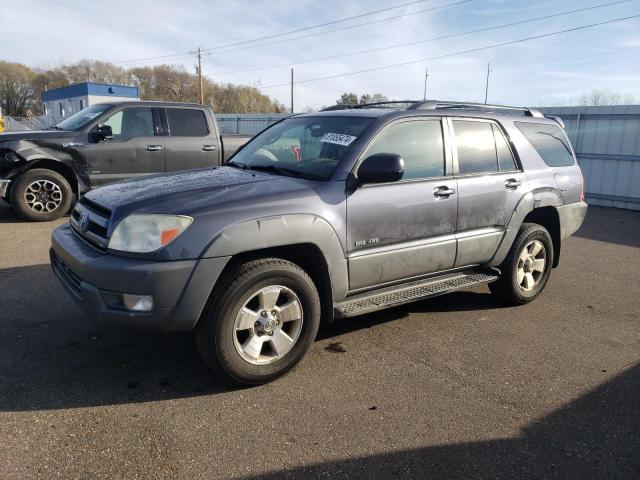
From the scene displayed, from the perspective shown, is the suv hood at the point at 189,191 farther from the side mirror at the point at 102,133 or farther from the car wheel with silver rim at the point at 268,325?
the side mirror at the point at 102,133

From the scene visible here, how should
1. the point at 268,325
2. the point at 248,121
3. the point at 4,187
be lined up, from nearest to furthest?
the point at 268,325 → the point at 4,187 → the point at 248,121

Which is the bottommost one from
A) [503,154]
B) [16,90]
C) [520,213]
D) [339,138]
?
[520,213]

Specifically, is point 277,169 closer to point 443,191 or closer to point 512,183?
point 443,191

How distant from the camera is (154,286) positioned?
289cm

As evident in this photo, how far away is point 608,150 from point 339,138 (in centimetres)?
1074

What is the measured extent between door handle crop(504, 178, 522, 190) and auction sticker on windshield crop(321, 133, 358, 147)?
165cm

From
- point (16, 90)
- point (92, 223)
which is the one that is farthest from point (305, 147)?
point (16, 90)

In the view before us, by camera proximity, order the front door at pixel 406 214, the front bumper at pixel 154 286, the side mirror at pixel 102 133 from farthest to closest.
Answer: the side mirror at pixel 102 133
the front door at pixel 406 214
the front bumper at pixel 154 286

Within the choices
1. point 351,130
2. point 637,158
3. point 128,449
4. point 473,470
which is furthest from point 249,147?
point 637,158

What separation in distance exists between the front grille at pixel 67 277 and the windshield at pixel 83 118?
526 cm

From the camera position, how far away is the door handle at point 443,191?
407cm


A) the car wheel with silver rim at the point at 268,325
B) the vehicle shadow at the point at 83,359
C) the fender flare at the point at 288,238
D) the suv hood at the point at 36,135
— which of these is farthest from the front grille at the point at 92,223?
the suv hood at the point at 36,135

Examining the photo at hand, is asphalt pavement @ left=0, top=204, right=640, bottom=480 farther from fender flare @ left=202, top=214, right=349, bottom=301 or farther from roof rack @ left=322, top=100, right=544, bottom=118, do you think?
roof rack @ left=322, top=100, right=544, bottom=118

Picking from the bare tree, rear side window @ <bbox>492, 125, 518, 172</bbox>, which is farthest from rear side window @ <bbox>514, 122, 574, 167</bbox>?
the bare tree
